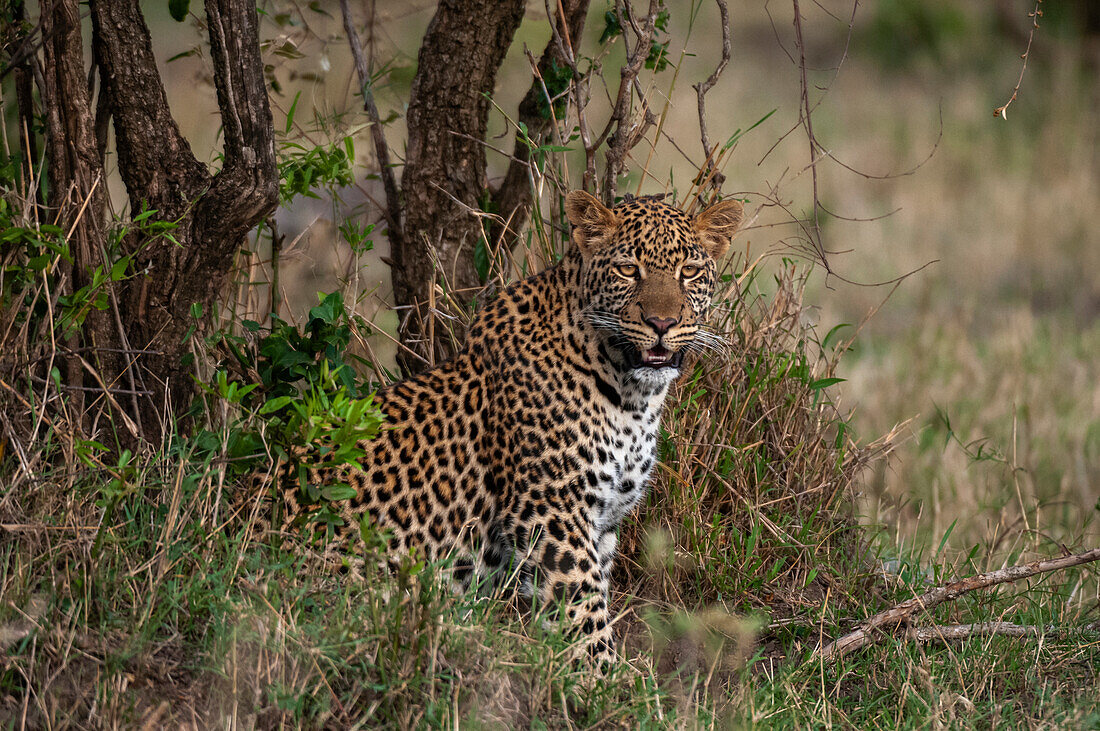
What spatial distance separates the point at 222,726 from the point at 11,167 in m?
2.62

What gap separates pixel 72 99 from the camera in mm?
5035

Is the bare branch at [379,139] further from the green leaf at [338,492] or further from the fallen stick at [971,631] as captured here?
the fallen stick at [971,631]

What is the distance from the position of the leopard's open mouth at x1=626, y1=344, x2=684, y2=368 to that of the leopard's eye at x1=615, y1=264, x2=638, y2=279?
291 millimetres

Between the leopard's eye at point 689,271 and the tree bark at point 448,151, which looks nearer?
the leopard's eye at point 689,271

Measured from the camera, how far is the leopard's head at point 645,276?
488 cm

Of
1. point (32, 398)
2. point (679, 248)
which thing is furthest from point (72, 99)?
point (679, 248)

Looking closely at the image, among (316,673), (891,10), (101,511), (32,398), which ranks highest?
(891,10)

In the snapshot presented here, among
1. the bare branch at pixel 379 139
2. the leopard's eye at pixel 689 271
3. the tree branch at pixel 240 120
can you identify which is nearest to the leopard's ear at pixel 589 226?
the leopard's eye at pixel 689 271

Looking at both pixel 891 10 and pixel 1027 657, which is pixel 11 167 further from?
pixel 891 10

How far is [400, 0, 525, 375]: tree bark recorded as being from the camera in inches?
248

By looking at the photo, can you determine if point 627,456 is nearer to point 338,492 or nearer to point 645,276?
point 645,276

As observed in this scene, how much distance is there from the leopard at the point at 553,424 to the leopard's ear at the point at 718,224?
0.06 ft

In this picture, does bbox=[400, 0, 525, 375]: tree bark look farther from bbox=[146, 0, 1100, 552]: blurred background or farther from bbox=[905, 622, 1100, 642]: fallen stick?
bbox=[905, 622, 1100, 642]: fallen stick

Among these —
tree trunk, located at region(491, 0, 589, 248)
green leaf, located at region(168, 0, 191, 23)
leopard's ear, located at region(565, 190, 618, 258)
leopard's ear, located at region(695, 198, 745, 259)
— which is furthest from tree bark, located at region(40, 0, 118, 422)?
leopard's ear, located at region(695, 198, 745, 259)
